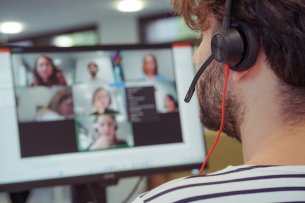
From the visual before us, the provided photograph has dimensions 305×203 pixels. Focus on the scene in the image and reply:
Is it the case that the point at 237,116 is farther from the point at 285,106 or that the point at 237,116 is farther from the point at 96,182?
the point at 96,182

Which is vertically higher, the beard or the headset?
the headset

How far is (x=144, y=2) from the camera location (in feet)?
16.5

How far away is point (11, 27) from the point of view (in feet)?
18.8

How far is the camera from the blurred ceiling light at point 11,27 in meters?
5.56

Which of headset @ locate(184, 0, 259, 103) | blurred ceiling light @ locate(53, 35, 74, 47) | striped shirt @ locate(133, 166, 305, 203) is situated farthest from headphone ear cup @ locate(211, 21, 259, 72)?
blurred ceiling light @ locate(53, 35, 74, 47)

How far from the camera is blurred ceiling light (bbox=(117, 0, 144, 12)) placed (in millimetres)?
4953

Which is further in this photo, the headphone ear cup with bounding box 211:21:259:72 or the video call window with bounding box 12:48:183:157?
the video call window with bounding box 12:48:183:157

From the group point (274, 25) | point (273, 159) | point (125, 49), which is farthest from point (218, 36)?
point (125, 49)

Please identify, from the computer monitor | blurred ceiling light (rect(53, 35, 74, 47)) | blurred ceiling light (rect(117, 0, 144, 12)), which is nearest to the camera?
the computer monitor

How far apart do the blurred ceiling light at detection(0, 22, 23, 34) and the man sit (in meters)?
5.26

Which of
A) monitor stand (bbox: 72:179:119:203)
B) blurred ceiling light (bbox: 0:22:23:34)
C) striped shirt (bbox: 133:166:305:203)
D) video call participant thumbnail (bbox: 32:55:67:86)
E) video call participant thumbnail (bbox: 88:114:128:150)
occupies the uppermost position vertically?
blurred ceiling light (bbox: 0:22:23:34)

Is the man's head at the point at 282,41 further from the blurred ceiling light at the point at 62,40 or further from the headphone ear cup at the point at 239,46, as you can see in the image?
the blurred ceiling light at the point at 62,40

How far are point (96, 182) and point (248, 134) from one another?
0.58 meters

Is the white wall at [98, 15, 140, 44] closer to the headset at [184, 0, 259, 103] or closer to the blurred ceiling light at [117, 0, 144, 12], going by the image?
the blurred ceiling light at [117, 0, 144, 12]
